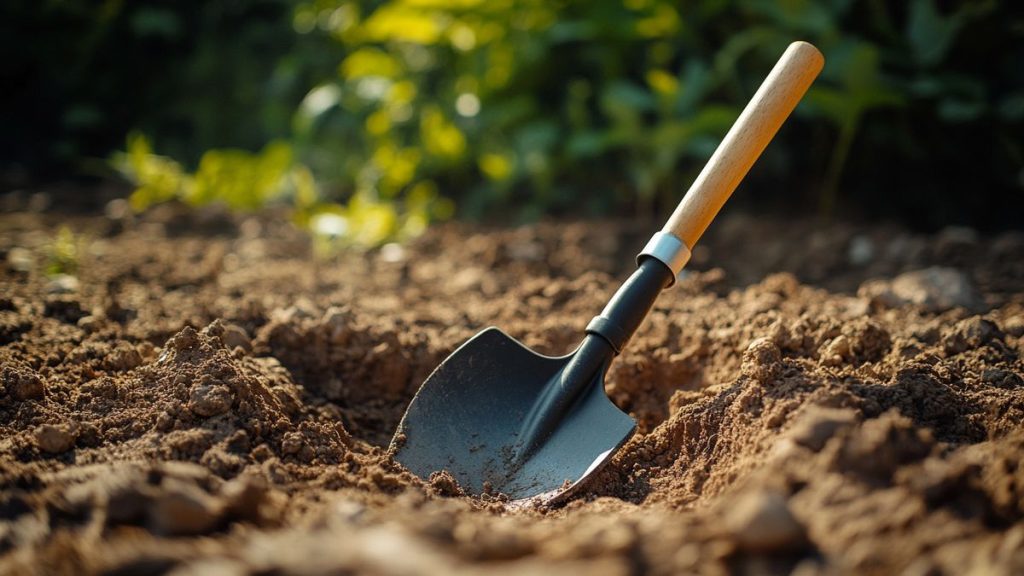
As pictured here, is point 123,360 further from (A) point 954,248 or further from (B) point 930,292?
(A) point 954,248

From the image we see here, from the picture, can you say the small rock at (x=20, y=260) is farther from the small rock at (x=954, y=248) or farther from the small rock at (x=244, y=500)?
the small rock at (x=954, y=248)

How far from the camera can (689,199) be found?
2162mm

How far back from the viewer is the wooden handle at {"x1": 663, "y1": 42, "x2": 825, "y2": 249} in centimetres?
213

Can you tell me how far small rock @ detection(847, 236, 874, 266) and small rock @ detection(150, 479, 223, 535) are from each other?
2.61 m

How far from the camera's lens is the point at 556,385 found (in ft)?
7.11

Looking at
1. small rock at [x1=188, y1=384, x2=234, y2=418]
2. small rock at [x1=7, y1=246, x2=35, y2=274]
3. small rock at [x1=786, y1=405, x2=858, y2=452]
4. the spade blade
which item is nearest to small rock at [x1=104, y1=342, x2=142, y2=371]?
small rock at [x1=188, y1=384, x2=234, y2=418]

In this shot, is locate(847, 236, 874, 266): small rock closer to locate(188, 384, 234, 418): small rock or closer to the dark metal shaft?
the dark metal shaft

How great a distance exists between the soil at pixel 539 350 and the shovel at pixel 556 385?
0.37 ft

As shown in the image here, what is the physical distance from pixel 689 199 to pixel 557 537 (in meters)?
1.07

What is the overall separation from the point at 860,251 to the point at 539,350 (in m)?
1.49

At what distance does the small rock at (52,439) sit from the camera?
5.86 feet

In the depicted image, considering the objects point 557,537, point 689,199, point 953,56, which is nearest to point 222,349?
point 557,537

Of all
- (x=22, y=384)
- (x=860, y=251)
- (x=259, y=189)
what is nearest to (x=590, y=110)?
(x=860, y=251)

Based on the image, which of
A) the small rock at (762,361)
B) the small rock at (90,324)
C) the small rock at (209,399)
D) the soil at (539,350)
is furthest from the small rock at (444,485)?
the small rock at (90,324)
